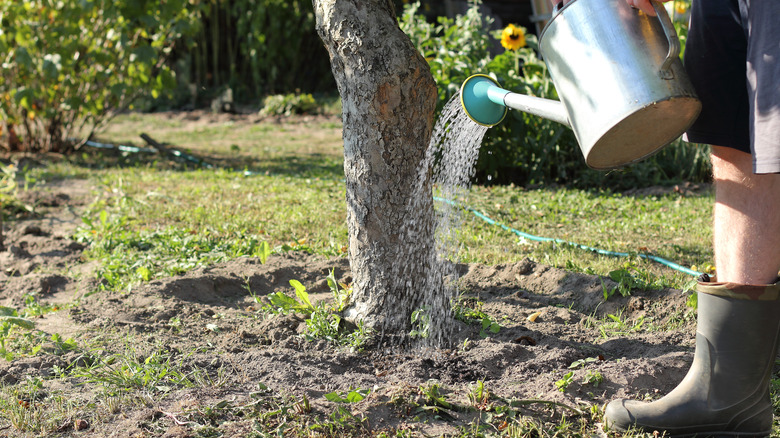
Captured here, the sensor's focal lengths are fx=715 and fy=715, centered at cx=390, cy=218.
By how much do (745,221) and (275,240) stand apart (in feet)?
7.52

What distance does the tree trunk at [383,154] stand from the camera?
2027 mm

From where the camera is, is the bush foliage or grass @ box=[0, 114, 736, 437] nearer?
grass @ box=[0, 114, 736, 437]

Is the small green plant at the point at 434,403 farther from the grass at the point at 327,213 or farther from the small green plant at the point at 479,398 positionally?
the grass at the point at 327,213

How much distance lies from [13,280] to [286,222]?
1.32 metres

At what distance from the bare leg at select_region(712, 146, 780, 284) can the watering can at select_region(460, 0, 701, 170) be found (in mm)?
201

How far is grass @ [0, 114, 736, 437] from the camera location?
1736 mm

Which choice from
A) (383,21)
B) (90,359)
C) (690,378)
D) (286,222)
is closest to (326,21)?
(383,21)

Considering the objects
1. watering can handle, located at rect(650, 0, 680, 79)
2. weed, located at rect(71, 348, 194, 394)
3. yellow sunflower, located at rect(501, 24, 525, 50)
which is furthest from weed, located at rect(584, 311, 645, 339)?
yellow sunflower, located at rect(501, 24, 525, 50)

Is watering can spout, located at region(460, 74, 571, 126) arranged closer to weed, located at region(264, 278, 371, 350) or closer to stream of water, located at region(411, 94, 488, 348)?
stream of water, located at region(411, 94, 488, 348)

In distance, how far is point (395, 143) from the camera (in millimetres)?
2088

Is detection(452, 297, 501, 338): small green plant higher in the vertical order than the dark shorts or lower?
lower

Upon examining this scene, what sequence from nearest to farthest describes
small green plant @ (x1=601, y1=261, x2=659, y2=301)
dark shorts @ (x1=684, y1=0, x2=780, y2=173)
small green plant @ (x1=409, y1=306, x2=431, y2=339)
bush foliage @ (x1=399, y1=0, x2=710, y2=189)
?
dark shorts @ (x1=684, y1=0, x2=780, y2=173), small green plant @ (x1=409, y1=306, x2=431, y2=339), small green plant @ (x1=601, y1=261, x2=659, y2=301), bush foliage @ (x1=399, y1=0, x2=710, y2=189)

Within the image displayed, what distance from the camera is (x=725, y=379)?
5.69ft

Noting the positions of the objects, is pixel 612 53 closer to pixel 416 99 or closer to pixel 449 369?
pixel 416 99
